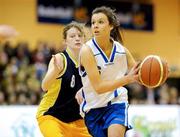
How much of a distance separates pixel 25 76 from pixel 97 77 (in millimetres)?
7568

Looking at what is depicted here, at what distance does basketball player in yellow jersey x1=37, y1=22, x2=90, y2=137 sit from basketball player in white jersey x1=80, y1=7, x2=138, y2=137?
48cm

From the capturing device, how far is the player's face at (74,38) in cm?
511

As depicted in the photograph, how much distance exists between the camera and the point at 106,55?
4449mm

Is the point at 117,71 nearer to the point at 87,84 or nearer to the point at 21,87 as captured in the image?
the point at 87,84

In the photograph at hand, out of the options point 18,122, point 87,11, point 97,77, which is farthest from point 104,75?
point 87,11

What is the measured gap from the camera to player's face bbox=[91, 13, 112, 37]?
4387mm

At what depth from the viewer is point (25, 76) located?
11641 millimetres

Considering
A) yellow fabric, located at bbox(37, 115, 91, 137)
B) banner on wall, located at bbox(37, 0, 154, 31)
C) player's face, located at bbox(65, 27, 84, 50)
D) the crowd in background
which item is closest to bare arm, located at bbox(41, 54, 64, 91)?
player's face, located at bbox(65, 27, 84, 50)

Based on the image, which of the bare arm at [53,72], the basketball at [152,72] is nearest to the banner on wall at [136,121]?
the bare arm at [53,72]

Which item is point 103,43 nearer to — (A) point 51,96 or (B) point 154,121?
(A) point 51,96

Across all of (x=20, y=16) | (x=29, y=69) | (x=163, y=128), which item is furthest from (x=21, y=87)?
(x=20, y=16)

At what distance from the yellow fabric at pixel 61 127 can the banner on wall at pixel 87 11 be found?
9.61 m

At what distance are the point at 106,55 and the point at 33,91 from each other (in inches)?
268

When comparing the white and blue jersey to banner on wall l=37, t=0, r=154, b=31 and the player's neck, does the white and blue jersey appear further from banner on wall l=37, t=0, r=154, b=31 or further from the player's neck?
banner on wall l=37, t=0, r=154, b=31
